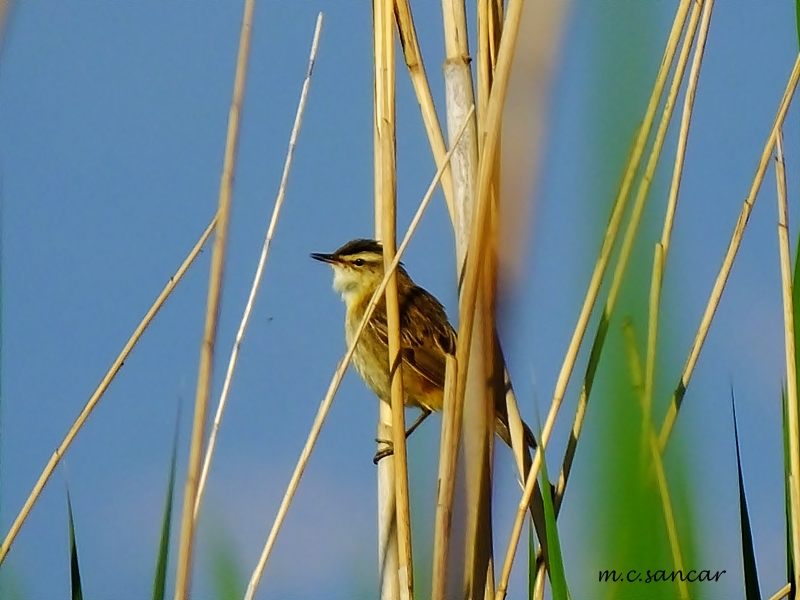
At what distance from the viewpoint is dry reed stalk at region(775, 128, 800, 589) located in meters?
2.11

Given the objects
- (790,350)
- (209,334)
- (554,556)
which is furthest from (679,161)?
(209,334)

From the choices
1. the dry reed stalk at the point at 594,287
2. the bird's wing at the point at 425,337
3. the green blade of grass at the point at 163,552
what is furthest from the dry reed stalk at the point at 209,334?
the bird's wing at the point at 425,337

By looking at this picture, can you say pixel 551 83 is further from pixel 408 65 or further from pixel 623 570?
pixel 623 570

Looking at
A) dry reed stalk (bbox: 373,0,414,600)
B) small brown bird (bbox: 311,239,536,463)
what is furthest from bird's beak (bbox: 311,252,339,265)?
dry reed stalk (bbox: 373,0,414,600)

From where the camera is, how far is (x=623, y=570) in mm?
1719

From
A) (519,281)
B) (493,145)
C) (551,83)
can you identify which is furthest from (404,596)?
(551,83)

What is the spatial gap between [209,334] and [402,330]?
2.01 m

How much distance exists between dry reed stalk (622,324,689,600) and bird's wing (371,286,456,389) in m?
1.84

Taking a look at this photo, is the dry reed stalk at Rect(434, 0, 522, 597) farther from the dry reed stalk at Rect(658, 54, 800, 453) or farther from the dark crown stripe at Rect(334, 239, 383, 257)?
the dark crown stripe at Rect(334, 239, 383, 257)

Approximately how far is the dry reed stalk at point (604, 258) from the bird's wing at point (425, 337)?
1.68 m

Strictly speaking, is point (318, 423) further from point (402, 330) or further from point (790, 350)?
point (402, 330)

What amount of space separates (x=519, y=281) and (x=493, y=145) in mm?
264

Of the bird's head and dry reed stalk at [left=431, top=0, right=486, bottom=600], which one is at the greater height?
the bird's head

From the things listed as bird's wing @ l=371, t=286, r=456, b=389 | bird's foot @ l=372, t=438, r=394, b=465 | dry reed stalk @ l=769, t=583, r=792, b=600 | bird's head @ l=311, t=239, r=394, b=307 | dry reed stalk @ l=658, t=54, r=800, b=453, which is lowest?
dry reed stalk @ l=769, t=583, r=792, b=600
